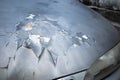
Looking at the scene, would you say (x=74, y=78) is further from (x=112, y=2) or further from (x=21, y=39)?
(x=112, y=2)

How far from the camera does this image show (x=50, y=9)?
7.13 feet

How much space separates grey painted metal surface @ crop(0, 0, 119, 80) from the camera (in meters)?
1.70

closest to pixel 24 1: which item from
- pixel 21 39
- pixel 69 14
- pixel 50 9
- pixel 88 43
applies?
pixel 50 9

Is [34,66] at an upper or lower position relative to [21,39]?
lower

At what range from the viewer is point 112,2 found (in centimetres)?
452

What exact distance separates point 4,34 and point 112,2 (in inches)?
121

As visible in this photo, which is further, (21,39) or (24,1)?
(24,1)

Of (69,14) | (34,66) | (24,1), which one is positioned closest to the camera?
(34,66)

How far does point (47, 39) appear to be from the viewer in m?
1.84

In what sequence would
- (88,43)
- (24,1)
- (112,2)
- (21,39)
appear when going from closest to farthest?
(21,39) → (88,43) → (24,1) → (112,2)

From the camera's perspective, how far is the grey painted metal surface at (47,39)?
66.8 inches

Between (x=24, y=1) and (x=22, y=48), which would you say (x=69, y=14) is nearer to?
(x=24, y=1)

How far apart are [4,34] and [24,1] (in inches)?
21.7

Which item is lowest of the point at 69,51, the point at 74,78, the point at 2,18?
the point at 74,78
